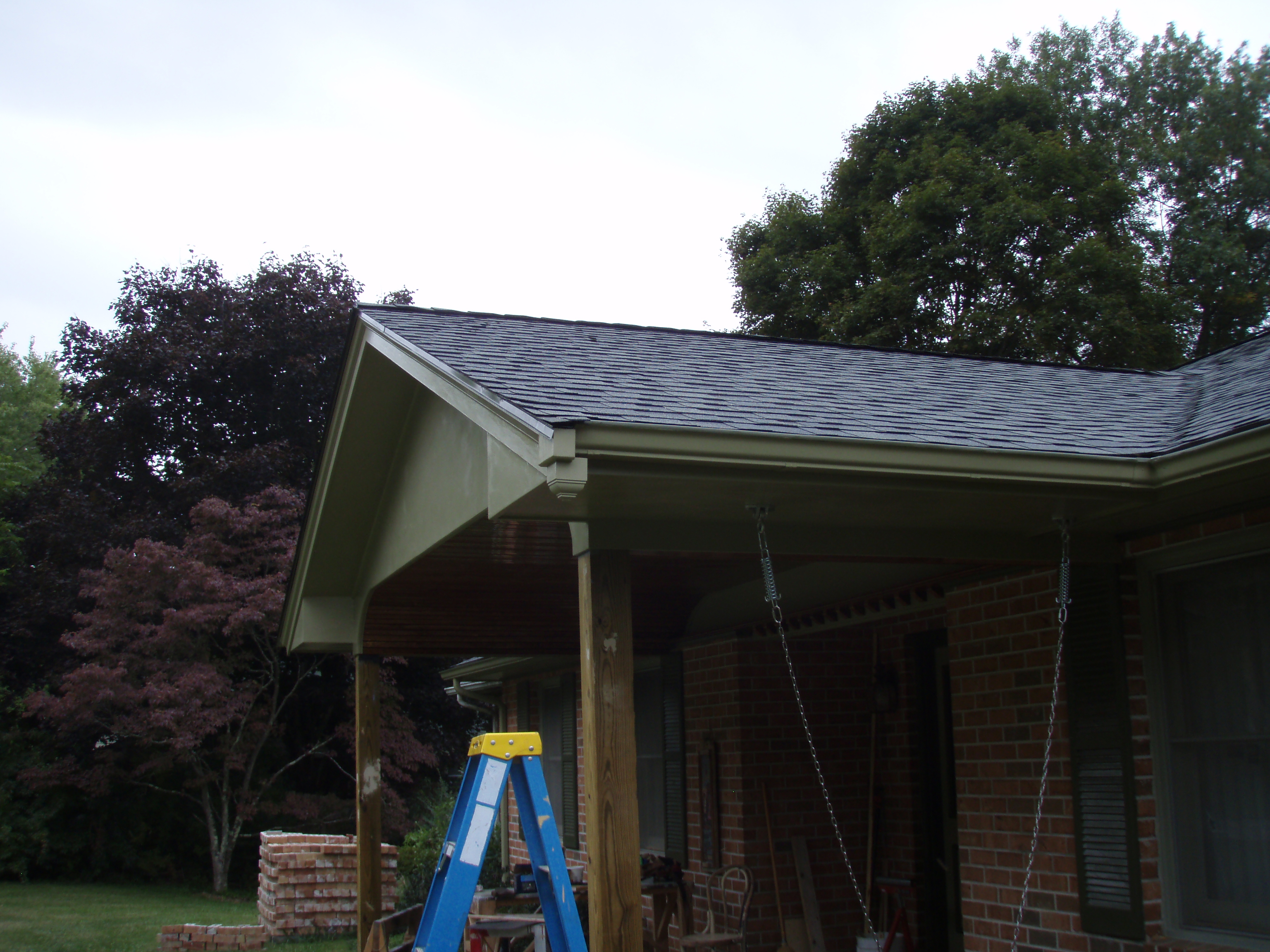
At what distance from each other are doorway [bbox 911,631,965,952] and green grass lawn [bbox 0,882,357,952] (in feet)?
18.4

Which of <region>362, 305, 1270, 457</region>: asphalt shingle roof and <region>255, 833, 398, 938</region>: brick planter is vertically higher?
<region>362, 305, 1270, 457</region>: asphalt shingle roof

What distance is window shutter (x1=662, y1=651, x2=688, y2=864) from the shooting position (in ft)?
27.4

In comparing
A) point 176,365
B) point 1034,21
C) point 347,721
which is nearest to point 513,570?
point 347,721

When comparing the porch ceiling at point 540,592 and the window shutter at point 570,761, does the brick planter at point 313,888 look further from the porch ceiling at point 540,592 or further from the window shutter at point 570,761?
the porch ceiling at point 540,592

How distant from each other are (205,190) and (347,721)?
466 inches

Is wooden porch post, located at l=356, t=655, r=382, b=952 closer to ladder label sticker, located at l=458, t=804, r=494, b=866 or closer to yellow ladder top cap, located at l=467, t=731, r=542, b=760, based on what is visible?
yellow ladder top cap, located at l=467, t=731, r=542, b=760

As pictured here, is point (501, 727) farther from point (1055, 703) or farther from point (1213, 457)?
point (1213, 457)

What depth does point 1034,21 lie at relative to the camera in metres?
25.9

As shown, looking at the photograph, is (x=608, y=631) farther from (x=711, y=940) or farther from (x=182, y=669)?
(x=182, y=669)

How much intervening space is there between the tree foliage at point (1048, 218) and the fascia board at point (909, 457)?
51.2ft

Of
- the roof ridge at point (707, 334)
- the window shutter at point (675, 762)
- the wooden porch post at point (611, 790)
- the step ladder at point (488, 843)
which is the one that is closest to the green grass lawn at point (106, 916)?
the window shutter at point (675, 762)

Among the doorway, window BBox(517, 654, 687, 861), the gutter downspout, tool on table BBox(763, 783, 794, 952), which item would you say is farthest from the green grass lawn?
the doorway

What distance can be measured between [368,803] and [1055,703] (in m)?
4.34

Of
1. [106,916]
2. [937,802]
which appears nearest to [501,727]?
[106,916]
